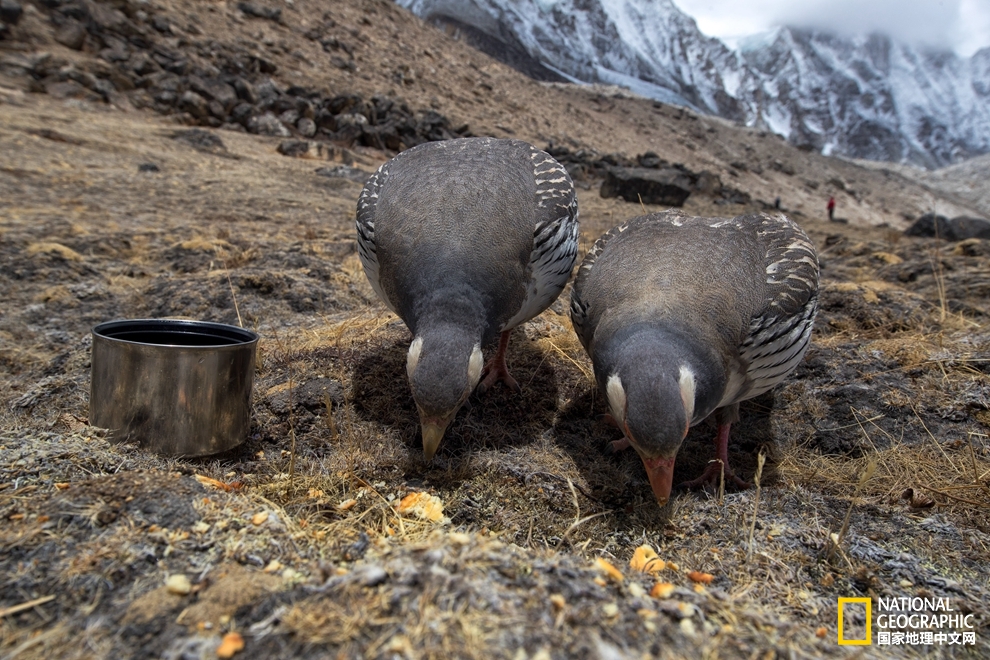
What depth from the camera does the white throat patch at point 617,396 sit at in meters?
3.14

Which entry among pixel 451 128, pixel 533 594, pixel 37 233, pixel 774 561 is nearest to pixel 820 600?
pixel 774 561

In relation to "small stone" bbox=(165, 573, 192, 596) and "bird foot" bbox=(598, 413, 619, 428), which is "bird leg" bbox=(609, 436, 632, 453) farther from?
"small stone" bbox=(165, 573, 192, 596)

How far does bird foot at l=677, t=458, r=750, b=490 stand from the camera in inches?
149

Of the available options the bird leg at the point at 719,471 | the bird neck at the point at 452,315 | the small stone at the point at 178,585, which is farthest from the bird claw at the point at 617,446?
the small stone at the point at 178,585

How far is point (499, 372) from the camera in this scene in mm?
4953

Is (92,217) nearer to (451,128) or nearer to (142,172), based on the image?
(142,172)

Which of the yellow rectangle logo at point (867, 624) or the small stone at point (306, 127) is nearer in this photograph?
the yellow rectangle logo at point (867, 624)

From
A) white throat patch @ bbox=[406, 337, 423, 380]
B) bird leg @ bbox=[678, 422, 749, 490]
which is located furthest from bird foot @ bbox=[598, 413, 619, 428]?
white throat patch @ bbox=[406, 337, 423, 380]

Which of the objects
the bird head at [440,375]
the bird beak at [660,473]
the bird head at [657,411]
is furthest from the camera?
the bird head at [440,375]

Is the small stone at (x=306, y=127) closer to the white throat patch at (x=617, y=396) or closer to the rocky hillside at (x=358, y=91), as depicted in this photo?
the rocky hillside at (x=358, y=91)

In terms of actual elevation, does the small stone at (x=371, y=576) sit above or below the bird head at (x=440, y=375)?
below

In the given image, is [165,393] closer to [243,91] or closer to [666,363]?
[666,363]

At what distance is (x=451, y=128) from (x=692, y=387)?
1072 inches

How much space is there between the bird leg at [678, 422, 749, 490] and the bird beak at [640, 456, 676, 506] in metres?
0.64
